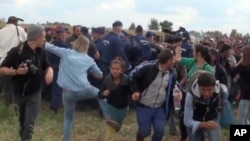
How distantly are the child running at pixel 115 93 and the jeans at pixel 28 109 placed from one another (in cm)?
133

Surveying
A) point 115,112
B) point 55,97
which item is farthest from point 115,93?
point 55,97

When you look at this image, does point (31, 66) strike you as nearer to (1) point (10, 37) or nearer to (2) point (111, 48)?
(1) point (10, 37)

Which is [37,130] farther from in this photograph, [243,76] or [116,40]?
[243,76]

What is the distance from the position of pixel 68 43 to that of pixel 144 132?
15.7 ft

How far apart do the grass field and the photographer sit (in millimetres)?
1094

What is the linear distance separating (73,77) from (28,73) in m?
1.58

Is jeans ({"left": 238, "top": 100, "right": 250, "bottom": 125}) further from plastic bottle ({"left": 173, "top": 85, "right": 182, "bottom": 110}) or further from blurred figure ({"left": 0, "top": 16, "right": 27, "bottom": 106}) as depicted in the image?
blurred figure ({"left": 0, "top": 16, "right": 27, "bottom": 106})

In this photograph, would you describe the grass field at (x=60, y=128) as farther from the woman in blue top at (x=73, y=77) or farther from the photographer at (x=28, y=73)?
the photographer at (x=28, y=73)

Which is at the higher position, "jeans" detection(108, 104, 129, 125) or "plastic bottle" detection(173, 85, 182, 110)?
"plastic bottle" detection(173, 85, 182, 110)

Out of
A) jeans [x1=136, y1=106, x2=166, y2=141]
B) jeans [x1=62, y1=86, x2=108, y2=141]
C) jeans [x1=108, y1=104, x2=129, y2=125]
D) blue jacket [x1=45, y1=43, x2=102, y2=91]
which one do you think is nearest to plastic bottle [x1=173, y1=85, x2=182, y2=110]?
jeans [x1=136, y1=106, x2=166, y2=141]

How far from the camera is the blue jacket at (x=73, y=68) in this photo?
852cm

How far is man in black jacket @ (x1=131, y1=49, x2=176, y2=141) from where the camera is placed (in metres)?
7.68

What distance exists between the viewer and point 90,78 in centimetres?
1219

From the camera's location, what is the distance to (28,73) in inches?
278
